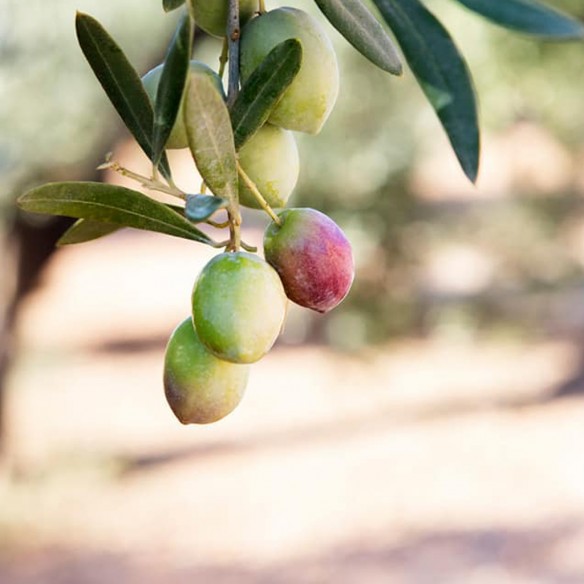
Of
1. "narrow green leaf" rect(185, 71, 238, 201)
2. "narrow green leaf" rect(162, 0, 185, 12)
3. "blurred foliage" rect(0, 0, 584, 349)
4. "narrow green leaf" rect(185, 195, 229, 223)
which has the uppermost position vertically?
"blurred foliage" rect(0, 0, 584, 349)

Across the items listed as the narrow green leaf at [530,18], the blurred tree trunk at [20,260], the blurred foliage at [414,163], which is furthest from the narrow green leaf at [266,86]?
the blurred tree trunk at [20,260]

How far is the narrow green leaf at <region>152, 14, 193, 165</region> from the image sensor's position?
0.51m

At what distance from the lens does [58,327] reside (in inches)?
380

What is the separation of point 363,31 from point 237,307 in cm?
19

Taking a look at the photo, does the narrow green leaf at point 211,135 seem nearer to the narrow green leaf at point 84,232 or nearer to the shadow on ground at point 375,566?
the narrow green leaf at point 84,232

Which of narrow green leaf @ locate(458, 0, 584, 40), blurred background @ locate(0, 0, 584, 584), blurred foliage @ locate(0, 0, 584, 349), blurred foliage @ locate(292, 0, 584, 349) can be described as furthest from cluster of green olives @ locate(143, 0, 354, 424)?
blurred foliage @ locate(292, 0, 584, 349)

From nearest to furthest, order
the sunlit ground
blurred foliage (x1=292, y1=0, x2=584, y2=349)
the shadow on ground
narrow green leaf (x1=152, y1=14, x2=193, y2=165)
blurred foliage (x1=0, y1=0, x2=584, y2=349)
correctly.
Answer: narrow green leaf (x1=152, y1=14, x2=193, y2=165) → blurred foliage (x1=0, y1=0, x2=584, y2=349) → the shadow on ground → the sunlit ground → blurred foliage (x1=292, y1=0, x2=584, y2=349)

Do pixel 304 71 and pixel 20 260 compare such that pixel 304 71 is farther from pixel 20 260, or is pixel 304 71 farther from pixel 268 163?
pixel 20 260

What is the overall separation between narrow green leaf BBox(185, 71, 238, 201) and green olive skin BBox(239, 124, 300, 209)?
2.3 inches

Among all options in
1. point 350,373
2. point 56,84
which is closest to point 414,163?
point 350,373

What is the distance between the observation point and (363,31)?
650mm

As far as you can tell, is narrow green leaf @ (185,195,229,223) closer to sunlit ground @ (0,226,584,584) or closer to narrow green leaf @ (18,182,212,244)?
narrow green leaf @ (18,182,212,244)

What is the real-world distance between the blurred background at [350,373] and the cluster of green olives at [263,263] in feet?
9.06

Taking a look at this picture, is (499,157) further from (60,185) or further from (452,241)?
(60,185)
